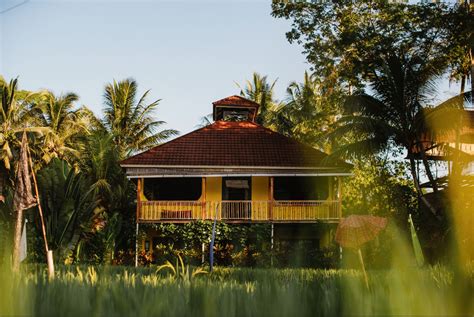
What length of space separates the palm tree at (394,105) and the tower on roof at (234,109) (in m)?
7.11

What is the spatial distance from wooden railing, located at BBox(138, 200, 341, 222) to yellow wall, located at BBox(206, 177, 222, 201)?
5.25 ft

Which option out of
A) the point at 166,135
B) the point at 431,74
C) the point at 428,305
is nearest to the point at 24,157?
the point at 428,305

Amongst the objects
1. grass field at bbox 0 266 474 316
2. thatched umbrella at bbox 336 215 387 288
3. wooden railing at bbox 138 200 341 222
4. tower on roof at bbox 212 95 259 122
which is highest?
tower on roof at bbox 212 95 259 122

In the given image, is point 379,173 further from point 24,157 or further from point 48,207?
point 24,157

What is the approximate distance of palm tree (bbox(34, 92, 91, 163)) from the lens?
3422 cm

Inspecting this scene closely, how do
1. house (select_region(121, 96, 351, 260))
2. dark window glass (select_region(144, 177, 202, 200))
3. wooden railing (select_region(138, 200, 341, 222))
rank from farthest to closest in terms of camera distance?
dark window glass (select_region(144, 177, 202, 200)), house (select_region(121, 96, 351, 260)), wooden railing (select_region(138, 200, 341, 222))

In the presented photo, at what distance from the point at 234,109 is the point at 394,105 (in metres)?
9.03

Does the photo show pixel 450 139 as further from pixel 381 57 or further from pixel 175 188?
pixel 175 188

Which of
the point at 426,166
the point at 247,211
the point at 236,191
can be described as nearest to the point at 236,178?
the point at 236,191

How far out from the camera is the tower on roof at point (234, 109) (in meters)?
28.4

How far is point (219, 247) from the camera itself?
931 inches

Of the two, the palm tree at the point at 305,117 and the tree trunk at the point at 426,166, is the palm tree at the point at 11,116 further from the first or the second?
the tree trunk at the point at 426,166

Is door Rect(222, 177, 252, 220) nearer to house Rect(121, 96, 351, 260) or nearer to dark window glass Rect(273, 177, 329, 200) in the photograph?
house Rect(121, 96, 351, 260)

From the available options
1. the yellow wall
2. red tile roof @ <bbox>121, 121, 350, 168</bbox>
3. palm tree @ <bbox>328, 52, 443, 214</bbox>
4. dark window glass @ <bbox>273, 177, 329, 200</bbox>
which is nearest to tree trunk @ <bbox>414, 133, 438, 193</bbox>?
palm tree @ <bbox>328, 52, 443, 214</bbox>
